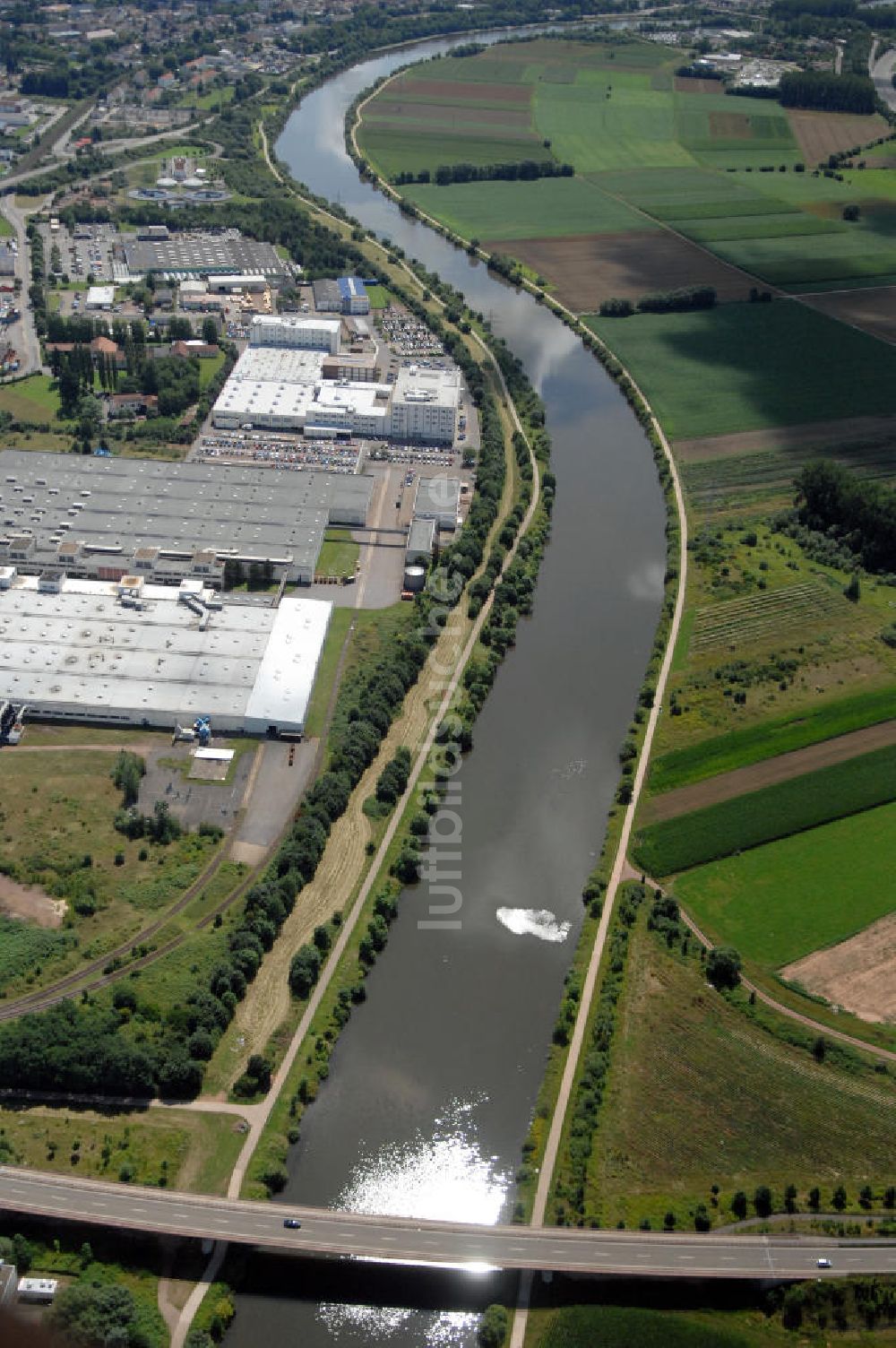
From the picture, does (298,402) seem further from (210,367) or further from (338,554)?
(338,554)

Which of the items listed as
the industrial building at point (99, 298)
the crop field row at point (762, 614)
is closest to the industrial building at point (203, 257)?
the industrial building at point (99, 298)

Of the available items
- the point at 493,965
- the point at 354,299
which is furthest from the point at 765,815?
the point at 354,299

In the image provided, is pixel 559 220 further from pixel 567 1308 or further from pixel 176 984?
pixel 567 1308

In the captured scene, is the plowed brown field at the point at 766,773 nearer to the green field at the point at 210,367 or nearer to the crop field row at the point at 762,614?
the crop field row at the point at 762,614

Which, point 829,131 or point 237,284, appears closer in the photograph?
point 237,284

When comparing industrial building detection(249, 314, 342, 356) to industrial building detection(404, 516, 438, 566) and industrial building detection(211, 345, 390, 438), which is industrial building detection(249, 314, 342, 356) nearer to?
industrial building detection(211, 345, 390, 438)

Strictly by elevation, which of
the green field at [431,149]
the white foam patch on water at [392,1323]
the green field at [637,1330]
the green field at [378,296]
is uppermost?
the green field at [431,149]
